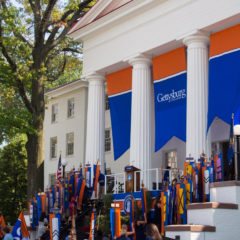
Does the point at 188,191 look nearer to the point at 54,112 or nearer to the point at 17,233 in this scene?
the point at 17,233

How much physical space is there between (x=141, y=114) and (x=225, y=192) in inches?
337

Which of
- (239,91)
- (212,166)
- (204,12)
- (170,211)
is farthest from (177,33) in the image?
(170,211)

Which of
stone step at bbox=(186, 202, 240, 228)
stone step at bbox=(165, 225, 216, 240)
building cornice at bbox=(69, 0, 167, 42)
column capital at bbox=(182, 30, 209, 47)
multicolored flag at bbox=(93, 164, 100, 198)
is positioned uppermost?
building cornice at bbox=(69, 0, 167, 42)

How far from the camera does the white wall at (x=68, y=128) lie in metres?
36.3

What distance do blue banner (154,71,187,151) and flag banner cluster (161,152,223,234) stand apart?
159 inches

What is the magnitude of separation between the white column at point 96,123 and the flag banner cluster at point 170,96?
15.0ft

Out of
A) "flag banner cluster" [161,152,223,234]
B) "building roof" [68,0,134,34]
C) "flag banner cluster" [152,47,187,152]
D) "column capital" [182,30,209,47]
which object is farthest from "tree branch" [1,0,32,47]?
"flag banner cluster" [161,152,223,234]

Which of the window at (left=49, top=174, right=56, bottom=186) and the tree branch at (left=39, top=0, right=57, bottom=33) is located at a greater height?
the tree branch at (left=39, top=0, right=57, bottom=33)

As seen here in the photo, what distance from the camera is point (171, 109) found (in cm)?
2392

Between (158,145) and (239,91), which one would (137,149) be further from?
(239,91)

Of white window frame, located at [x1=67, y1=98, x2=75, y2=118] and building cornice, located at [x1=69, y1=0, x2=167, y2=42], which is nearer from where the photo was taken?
building cornice, located at [x1=69, y1=0, x2=167, y2=42]

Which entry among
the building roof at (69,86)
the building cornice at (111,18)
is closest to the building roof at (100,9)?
the building cornice at (111,18)

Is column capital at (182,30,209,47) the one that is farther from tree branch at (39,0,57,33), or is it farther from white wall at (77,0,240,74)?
tree branch at (39,0,57,33)

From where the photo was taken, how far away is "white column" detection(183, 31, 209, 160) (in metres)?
21.9
